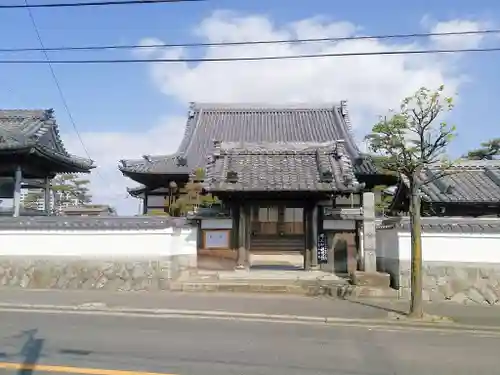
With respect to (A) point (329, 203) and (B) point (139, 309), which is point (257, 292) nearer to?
(B) point (139, 309)

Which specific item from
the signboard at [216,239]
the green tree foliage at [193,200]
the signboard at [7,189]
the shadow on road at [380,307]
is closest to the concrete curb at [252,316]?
the shadow on road at [380,307]

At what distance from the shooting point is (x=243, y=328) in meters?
8.93

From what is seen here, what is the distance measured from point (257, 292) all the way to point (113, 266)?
14.6 ft

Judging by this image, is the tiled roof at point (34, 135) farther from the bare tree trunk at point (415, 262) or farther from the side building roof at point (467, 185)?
the side building roof at point (467, 185)

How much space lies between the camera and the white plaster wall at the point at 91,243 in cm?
1421

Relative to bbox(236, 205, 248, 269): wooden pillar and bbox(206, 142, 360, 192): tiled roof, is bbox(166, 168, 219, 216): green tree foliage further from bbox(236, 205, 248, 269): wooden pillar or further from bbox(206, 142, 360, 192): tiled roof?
bbox(236, 205, 248, 269): wooden pillar

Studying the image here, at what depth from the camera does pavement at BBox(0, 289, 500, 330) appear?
33.8ft

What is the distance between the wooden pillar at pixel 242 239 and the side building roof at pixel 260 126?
26.7 ft

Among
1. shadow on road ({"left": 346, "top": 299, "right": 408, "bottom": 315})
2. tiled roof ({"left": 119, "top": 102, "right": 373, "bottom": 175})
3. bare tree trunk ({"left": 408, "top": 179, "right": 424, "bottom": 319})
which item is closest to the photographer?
bare tree trunk ({"left": 408, "top": 179, "right": 424, "bottom": 319})

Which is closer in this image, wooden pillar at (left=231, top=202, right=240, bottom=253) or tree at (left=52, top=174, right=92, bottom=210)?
wooden pillar at (left=231, top=202, right=240, bottom=253)

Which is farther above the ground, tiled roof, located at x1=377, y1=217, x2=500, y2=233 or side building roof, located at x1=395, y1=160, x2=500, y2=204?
side building roof, located at x1=395, y1=160, x2=500, y2=204

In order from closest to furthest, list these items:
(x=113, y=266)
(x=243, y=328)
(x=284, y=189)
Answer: (x=243, y=328) < (x=113, y=266) < (x=284, y=189)

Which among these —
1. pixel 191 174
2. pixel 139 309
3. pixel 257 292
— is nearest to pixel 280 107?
pixel 191 174

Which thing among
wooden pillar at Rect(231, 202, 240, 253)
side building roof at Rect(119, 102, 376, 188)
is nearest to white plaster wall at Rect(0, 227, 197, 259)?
wooden pillar at Rect(231, 202, 240, 253)
